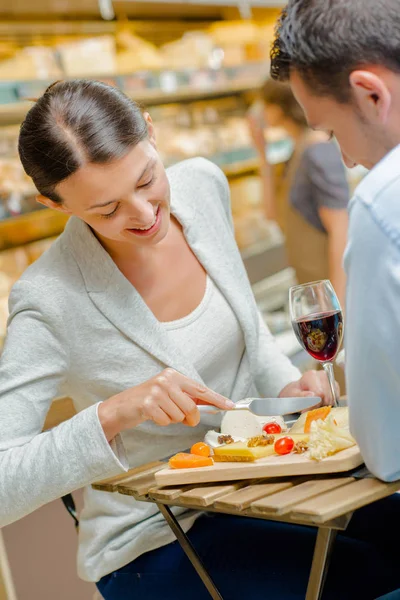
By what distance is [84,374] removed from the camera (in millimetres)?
1802

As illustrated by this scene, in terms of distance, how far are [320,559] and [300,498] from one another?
124 millimetres

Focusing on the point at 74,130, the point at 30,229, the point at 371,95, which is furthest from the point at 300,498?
the point at 30,229

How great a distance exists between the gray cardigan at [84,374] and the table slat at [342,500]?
54cm

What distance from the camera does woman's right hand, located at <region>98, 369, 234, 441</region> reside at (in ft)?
4.82

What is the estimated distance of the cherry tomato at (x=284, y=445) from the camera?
4.40ft

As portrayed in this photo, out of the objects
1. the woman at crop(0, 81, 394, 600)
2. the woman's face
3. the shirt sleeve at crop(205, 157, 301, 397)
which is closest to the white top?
the woman at crop(0, 81, 394, 600)

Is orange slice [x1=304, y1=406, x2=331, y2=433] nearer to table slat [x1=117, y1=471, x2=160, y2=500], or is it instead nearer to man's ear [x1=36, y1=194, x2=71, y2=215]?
table slat [x1=117, y1=471, x2=160, y2=500]

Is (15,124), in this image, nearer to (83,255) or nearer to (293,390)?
(83,255)

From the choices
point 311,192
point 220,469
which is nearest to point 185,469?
point 220,469

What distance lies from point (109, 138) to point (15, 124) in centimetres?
220

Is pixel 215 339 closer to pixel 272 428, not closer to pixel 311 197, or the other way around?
pixel 272 428

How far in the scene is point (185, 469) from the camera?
4.54ft

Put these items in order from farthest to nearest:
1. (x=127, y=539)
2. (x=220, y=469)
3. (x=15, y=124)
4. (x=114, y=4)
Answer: (x=114, y=4) → (x=15, y=124) → (x=127, y=539) → (x=220, y=469)

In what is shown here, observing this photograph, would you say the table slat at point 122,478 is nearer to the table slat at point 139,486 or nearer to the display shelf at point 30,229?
the table slat at point 139,486
